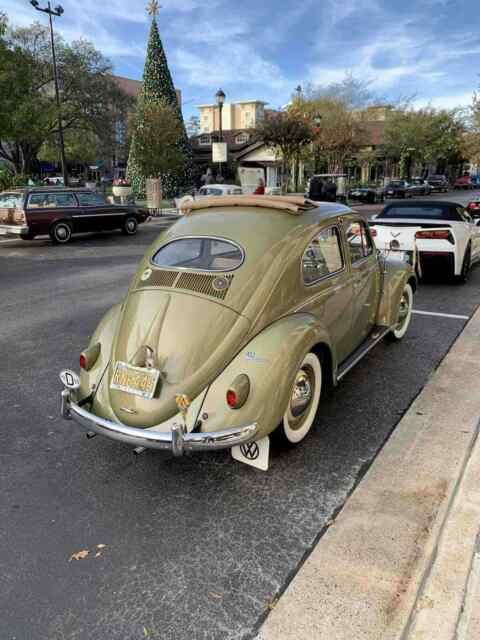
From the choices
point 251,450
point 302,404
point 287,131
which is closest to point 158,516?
point 251,450

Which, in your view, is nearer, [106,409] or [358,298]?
[106,409]

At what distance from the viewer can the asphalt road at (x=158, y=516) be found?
90.9 inches

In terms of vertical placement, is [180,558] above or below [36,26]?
below

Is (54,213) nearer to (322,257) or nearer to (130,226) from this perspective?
(130,226)

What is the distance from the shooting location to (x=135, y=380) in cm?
319

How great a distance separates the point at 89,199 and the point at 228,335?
44.3 ft

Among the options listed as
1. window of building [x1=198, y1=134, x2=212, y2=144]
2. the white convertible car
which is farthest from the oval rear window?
window of building [x1=198, y1=134, x2=212, y2=144]

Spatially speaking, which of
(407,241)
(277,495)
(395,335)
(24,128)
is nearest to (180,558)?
(277,495)

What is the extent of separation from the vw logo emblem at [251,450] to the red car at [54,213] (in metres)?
12.7

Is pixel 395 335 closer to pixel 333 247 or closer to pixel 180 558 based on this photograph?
pixel 333 247

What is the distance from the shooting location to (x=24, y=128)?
2011 centimetres

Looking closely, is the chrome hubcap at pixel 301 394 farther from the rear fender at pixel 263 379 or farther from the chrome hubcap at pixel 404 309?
the chrome hubcap at pixel 404 309

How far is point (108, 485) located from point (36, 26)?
1263 inches

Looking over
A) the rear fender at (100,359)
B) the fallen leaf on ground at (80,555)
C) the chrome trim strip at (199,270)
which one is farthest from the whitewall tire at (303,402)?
the fallen leaf on ground at (80,555)
